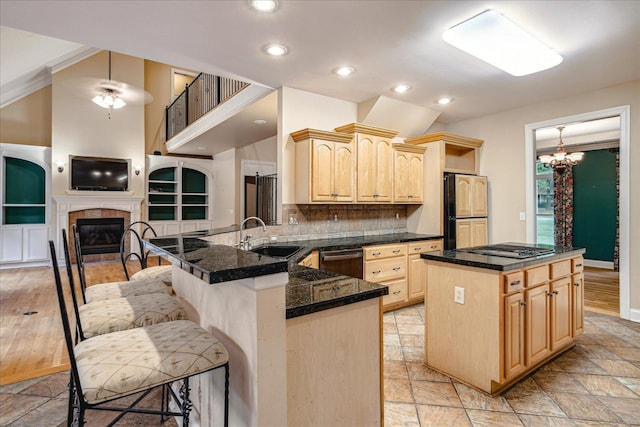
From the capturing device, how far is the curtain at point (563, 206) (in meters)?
7.13

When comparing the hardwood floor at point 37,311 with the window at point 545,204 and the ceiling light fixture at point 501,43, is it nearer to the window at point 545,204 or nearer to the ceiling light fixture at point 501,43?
the window at point 545,204

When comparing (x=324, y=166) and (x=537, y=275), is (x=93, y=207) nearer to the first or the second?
(x=324, y=166)

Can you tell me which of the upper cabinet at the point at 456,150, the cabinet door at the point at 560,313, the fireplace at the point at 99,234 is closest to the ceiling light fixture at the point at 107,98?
the fireplace at the point at 99,234

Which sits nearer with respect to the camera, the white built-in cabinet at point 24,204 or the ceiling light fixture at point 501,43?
the ceiling light fixture at point 501,43

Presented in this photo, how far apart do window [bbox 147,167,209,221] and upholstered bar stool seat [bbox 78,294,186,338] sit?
7152 mm

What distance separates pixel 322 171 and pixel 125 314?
253 centimetres

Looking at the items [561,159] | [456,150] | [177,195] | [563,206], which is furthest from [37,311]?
[563,206]

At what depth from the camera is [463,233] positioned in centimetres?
464

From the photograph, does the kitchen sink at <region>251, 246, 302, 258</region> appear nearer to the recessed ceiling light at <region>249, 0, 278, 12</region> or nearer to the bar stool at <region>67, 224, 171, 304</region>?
the bar stool at <region>67, 224, 171, 304</region>

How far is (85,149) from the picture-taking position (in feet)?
23.9

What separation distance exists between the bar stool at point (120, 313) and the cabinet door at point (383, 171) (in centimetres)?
301

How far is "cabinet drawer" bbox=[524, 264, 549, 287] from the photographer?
7.85 ft

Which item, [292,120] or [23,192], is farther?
[23,192]

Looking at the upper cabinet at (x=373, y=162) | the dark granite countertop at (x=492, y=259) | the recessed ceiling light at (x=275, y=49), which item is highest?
the recessed ceiling light at (x=275, y=49)
